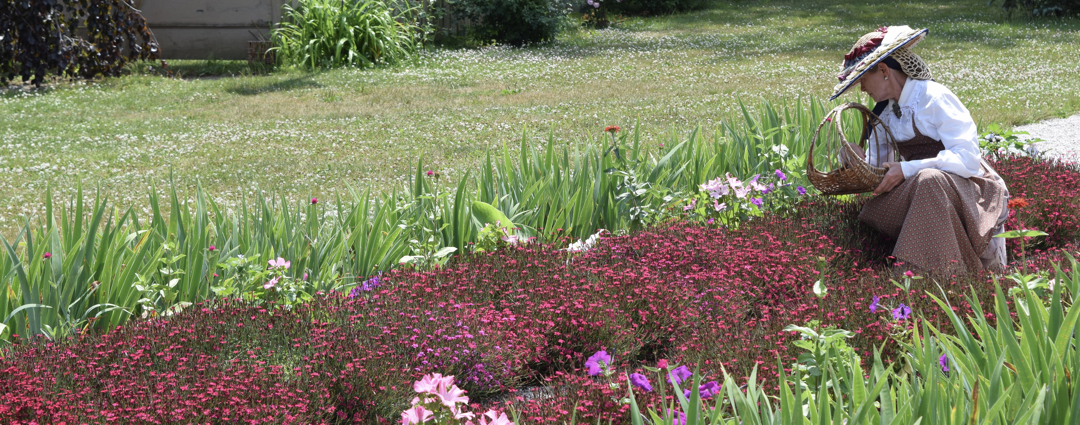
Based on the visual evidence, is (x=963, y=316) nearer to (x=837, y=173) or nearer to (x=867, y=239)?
(x=837, y=173)

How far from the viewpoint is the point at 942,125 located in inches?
130

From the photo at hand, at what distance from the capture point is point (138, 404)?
2.08 m

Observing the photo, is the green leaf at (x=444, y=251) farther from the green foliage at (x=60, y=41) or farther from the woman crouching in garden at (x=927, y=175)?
the green foliage at (x=60, y=41)

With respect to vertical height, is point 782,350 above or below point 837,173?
below

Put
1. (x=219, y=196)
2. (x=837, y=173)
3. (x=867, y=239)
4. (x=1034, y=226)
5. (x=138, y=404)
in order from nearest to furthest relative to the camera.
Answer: (x=138, y=404) → (x=837, y=173) → (x=867, y=239) → (x=1034, y=226) → (x=219, y=196)

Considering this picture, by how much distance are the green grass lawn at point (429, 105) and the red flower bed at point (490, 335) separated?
54.7 inches

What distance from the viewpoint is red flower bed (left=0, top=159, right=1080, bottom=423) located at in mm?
2143

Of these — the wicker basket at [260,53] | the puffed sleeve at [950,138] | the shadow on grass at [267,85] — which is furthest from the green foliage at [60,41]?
the puffed sleeve at [950,138]

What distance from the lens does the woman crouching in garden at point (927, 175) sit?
10.6ft

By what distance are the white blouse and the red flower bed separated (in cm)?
44

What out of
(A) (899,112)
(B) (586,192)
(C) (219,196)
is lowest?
(C) (219,196)

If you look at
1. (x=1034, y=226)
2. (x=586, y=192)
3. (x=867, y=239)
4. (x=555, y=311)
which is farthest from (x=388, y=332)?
(x=1034, y=226)

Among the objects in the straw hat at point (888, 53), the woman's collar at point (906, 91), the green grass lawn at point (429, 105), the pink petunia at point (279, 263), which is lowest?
the green grass lawn at point (429, 105)

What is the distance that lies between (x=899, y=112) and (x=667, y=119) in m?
4.39
